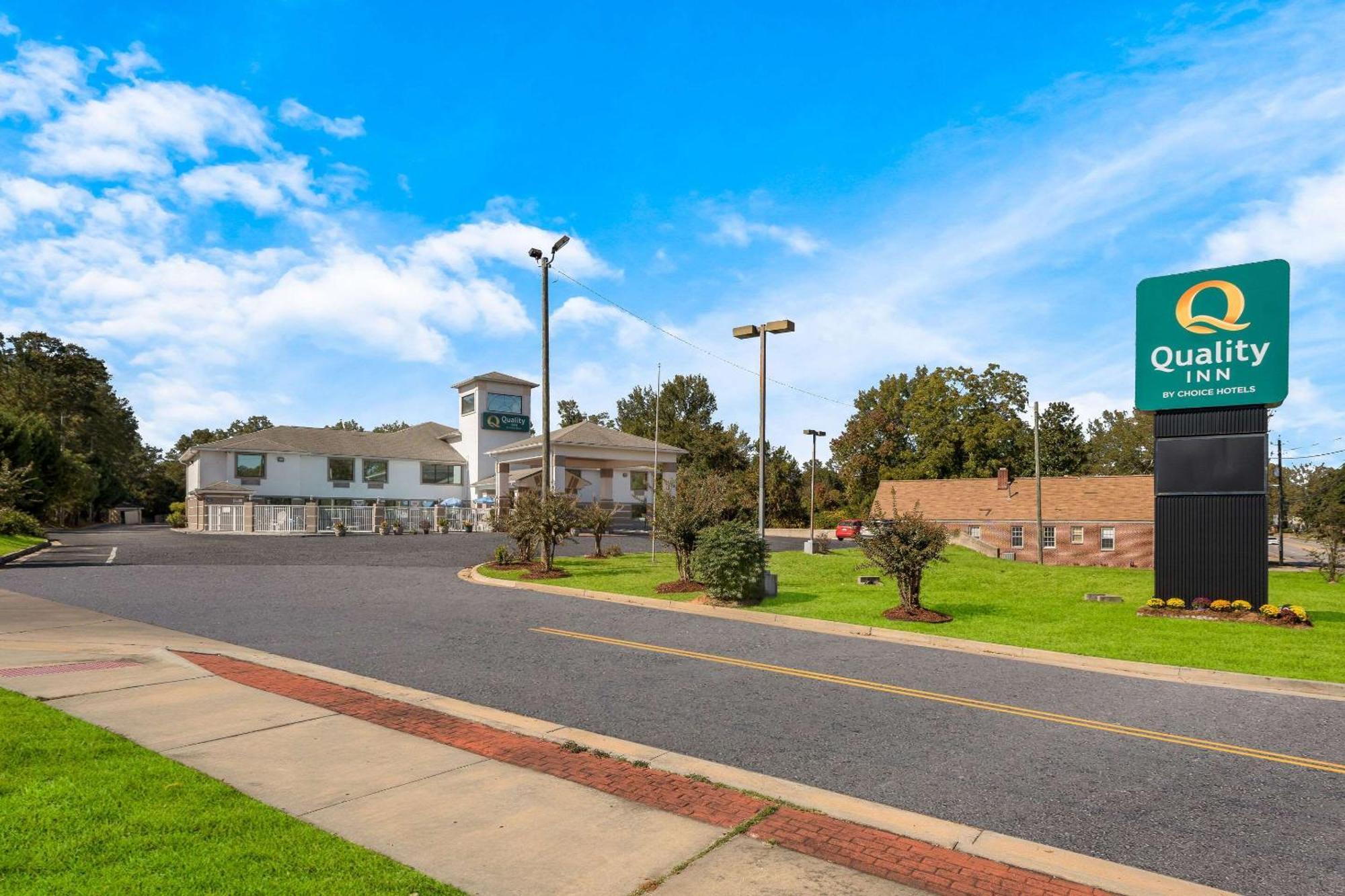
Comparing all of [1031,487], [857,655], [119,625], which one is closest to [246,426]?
[1031,487]

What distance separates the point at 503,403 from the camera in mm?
60312

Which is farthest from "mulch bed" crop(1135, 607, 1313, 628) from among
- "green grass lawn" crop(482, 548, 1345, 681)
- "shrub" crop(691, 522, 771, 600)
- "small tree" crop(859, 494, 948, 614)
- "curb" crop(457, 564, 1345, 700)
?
"shrub" crop(691, 522, 771, 600)

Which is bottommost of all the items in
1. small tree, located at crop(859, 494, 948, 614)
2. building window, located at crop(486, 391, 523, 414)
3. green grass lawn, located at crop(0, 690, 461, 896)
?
green grass lawn, located at crop(0, 690, 461, 896)

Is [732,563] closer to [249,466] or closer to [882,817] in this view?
[882,817]

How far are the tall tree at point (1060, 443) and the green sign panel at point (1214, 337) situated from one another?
53139mm

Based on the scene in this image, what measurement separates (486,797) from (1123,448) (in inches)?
4358

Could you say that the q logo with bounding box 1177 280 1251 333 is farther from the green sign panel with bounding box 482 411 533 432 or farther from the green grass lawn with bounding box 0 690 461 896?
the green sign panel with bounding box 482 411 533 432

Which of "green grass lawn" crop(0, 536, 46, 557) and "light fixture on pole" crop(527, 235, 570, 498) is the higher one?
"light fixture on pole" crop(527, 235, 570, 498)

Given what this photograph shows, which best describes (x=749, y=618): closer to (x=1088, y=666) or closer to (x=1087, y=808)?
(x=1088, y=666)

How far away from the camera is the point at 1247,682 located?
1027 cm

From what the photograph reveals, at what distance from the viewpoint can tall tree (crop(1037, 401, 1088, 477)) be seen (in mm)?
66875

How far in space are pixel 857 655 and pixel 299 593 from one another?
506 inches

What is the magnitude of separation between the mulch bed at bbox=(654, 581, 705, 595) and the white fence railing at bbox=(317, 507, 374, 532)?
30.0 metres

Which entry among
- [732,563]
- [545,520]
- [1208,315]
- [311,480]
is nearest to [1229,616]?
[1208,315]
